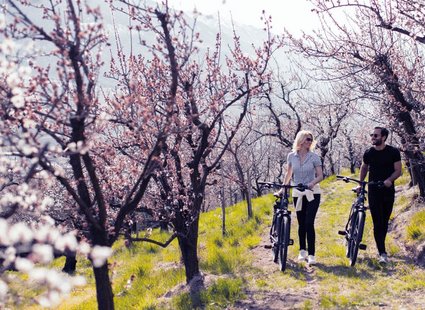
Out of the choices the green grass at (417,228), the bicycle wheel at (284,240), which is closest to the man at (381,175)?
the green grass at (417,228)

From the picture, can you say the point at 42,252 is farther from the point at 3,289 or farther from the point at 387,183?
the point at 387,183

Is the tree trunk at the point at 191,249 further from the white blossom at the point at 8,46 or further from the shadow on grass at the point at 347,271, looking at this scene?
the white blossom at the point at 8,46

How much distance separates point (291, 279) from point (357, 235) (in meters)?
1.30

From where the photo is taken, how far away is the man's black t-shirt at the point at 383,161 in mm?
7754

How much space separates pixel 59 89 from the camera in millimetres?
4480

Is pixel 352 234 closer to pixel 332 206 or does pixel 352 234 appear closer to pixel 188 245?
pixel 188 245

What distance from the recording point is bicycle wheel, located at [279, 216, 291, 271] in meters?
7.85

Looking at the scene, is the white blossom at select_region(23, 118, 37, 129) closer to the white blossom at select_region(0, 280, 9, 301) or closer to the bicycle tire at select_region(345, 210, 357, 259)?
the white blossom at select_region(0, 280, 9, 301)

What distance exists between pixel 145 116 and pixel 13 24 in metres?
1.48

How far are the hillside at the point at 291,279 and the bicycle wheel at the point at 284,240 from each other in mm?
232

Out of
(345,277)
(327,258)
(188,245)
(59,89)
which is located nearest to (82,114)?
(59,89)

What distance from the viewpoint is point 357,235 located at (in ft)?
25.2

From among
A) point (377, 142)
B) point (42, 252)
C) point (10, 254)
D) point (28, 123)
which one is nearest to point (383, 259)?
point (377, 142)

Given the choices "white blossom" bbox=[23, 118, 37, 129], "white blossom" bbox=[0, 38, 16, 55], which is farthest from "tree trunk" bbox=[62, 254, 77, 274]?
"white blossom" bbox=[0, 38, 16, 55]
